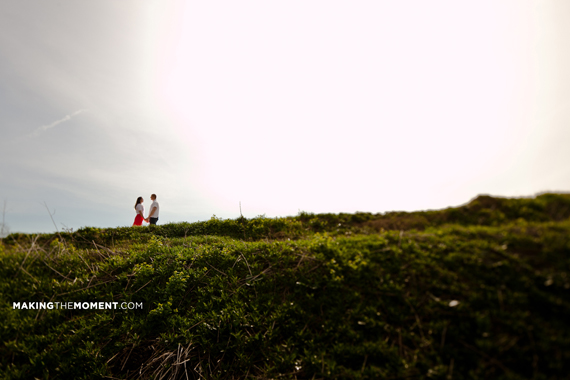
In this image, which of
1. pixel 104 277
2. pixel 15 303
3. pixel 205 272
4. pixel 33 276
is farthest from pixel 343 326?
pixel 33 276

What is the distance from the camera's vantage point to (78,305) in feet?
15.8

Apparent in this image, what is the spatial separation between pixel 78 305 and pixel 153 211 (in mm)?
6365

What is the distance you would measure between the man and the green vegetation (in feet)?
16.6

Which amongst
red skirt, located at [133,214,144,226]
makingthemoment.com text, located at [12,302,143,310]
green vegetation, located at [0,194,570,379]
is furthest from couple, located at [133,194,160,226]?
makingthemoment.com text, located at [12,302,143,310]

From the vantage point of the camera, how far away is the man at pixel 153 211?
1075cm

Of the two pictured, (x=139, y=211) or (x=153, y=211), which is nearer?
(x=153, y=211)

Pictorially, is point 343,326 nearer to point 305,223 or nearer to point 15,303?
point 305,223

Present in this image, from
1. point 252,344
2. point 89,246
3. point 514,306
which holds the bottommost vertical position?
point 252,344

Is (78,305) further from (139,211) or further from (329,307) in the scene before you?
(139,211)

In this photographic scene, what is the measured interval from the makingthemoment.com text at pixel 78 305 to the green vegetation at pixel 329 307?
0.09 metres

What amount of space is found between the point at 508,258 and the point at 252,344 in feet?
12.4

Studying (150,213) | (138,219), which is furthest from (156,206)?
(138,219)

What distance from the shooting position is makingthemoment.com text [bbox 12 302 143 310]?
181 inches

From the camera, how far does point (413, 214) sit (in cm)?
573
